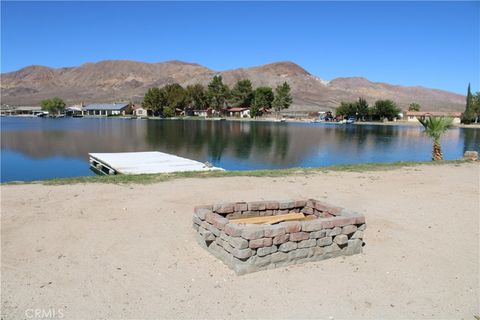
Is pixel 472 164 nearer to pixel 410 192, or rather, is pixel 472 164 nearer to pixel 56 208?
pixel 410 192

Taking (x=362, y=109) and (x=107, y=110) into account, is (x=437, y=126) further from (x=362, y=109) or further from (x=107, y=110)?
(x=107, y=110)

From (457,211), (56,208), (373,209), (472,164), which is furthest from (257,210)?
(472,164)

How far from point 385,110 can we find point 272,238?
123253 mm

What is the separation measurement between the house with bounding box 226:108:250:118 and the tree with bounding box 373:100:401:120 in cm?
3864

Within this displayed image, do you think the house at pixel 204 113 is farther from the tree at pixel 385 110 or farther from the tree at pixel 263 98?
the tree at pixel 385 110

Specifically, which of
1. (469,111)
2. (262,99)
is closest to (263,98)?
(262,99)

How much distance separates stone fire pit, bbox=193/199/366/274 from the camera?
20.1 ft

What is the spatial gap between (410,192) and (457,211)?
2.35 metres

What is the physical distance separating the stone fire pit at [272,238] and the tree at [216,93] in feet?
426

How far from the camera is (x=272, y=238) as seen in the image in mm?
6242

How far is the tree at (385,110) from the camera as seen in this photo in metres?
121

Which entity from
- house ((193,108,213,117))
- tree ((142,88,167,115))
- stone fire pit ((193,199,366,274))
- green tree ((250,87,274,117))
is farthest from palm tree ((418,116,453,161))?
tree ((142,88,167,115))

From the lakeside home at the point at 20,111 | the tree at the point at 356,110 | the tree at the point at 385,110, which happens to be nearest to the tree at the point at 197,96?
the tree at the point at 356,110

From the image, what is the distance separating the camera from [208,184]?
13.1 meters
